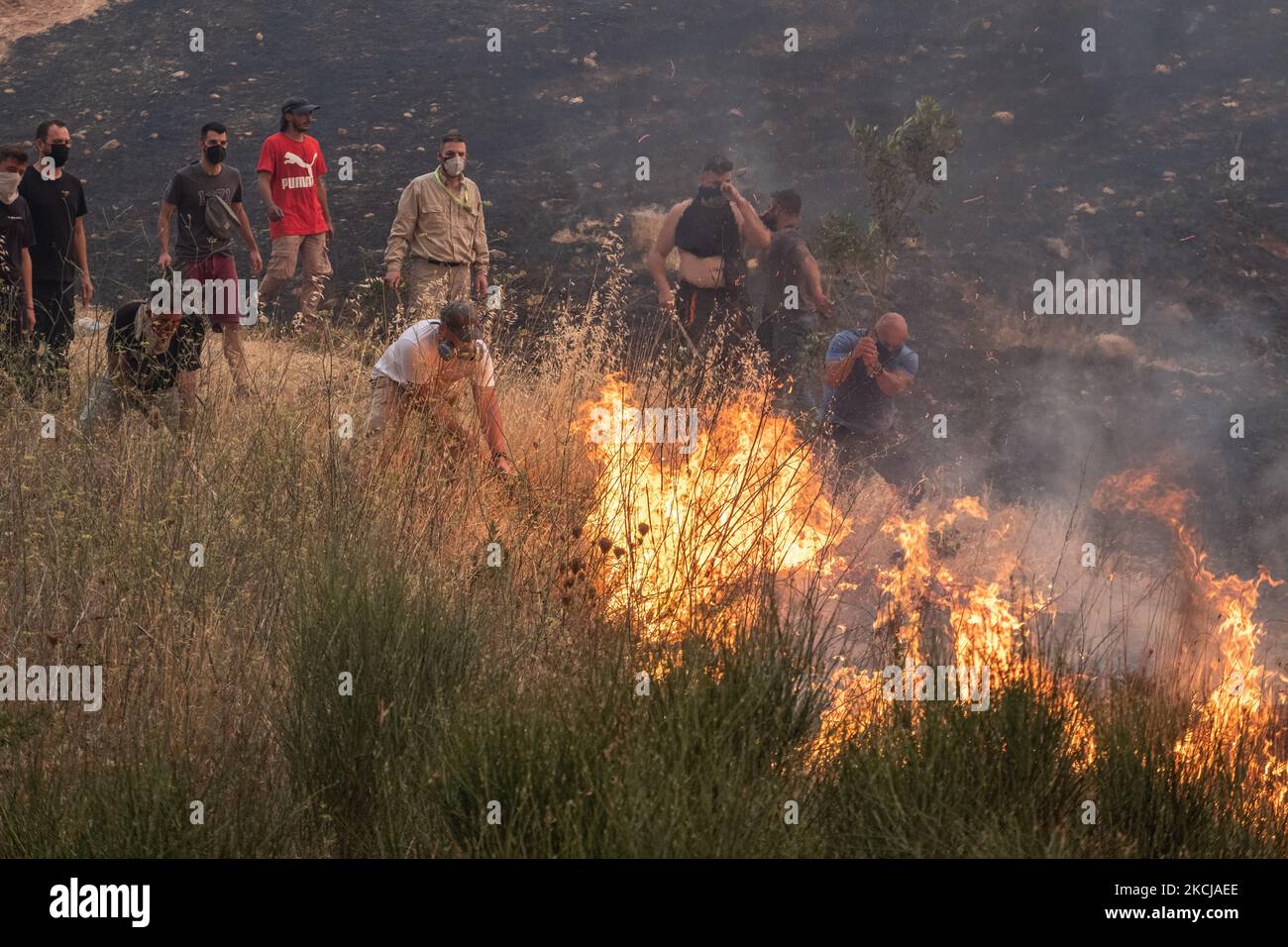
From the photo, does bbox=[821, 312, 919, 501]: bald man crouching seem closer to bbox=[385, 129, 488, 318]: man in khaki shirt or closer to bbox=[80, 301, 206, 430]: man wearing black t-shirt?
bbox=[385, 129, 488, 318]: man in khaki shirt

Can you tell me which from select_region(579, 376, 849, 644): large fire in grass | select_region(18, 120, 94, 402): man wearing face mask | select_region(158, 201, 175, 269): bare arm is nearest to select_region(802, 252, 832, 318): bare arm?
select_region(579, 376, 849, 644): large fire in grass

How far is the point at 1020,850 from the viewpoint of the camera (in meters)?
4.07

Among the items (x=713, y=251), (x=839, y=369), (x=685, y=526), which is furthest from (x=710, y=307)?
(x=685, y=526)

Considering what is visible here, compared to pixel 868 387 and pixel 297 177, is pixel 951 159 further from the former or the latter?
pixel 297 177

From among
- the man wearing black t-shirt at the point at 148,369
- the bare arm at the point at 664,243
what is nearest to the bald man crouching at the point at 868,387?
the bare arm at the point at 664,243

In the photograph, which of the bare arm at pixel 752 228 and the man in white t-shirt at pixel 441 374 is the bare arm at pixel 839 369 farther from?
the man in white t-shirt at pixel 441 374

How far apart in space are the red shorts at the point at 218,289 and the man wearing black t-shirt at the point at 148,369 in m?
2.12

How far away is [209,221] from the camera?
9.98 meters

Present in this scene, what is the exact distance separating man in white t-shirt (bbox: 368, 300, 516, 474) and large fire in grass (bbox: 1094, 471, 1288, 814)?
3.64 meters

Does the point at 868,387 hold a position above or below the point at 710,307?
below

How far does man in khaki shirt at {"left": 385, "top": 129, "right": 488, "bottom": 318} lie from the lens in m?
10.3

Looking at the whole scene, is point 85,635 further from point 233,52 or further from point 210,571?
point 233,52

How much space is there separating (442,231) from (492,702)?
6.57m
